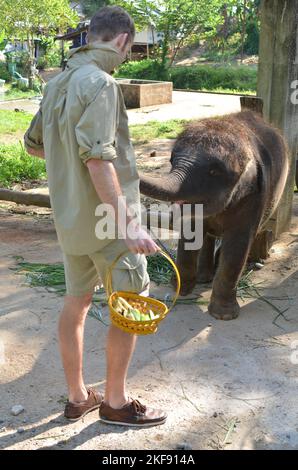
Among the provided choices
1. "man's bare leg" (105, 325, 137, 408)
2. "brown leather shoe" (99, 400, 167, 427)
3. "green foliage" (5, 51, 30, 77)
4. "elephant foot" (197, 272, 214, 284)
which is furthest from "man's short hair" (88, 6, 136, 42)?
"green foliage" (5, 51, 30, 77)

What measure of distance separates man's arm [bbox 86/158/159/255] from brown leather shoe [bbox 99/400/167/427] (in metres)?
0.97

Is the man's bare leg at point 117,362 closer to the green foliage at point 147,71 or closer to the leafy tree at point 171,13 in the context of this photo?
the green foliage at point 147,71

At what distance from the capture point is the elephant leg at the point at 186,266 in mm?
4926

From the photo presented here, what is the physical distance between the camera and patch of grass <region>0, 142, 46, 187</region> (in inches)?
378

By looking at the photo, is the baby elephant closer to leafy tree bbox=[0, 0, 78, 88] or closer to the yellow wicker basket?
the yellow wicker basket

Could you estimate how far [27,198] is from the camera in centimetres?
694

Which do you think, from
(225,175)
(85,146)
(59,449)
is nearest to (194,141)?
(225,175)

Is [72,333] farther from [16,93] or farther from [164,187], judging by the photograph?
[16,93]

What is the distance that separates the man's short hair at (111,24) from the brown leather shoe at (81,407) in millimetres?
1850

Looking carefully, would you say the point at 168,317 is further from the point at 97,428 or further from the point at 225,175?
the point at 97,428

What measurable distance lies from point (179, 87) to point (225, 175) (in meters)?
26.3

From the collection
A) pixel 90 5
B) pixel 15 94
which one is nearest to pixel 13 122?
pixel 15 94

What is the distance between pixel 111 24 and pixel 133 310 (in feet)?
4.40
